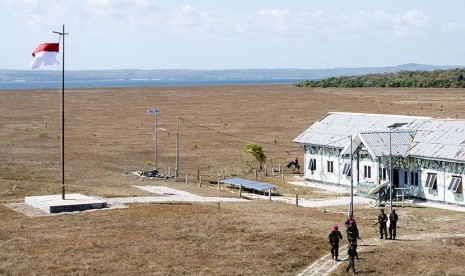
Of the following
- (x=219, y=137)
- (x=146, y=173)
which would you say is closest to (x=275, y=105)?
(x=219, y=137)

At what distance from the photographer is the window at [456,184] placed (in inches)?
1757

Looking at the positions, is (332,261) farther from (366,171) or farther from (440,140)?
(366,171)

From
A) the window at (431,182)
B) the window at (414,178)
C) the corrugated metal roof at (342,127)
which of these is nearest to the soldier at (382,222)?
the window at (431,182)

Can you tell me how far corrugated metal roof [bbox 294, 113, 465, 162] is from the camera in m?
46.4

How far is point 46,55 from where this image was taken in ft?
127

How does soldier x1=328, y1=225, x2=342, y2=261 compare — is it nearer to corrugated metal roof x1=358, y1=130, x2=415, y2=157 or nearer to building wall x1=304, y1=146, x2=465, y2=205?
building wall x1=304, y1=146, x2=465, y2=205

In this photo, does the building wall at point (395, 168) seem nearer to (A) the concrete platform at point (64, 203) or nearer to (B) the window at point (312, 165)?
(B) the window at point (312, 165)

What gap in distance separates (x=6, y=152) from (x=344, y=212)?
39083 millimetres

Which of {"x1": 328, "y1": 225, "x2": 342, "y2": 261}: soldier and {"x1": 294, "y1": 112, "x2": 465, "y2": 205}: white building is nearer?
{"x1": 328, "y1": 225, "x2": 342, "y2": 261}: soldier

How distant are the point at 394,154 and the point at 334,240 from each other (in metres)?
21.4

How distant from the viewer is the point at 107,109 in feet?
455

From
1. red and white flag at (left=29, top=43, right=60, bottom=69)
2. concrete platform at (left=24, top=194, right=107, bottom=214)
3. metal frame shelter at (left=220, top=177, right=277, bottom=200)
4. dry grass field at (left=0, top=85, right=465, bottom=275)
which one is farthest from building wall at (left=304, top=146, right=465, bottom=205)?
red and white flag at (left=29, top=43, right=60, bottom=69)

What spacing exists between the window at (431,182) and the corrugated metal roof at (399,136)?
4.01 feet

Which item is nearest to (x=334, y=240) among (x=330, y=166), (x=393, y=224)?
(x=393, y=224)
